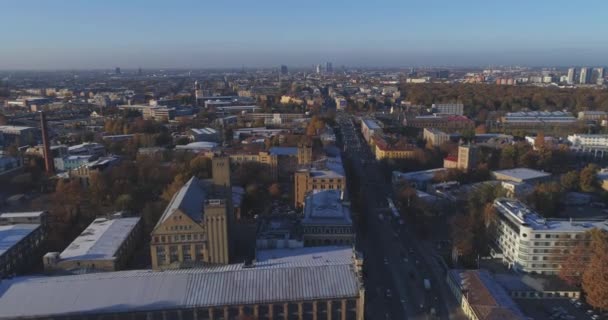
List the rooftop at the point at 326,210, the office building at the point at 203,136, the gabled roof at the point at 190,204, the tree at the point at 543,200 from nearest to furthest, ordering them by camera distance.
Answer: the gabled roof at the point at 190,204
the rooftop at the point at 326,210
the tree at the point at 543,200
the office building at the point at 203,136

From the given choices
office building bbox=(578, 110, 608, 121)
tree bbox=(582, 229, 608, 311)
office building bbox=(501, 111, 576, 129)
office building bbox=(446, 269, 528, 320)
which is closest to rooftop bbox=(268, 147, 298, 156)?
office building bbox=(446, 269, 528, 320)

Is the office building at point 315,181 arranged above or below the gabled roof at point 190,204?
below

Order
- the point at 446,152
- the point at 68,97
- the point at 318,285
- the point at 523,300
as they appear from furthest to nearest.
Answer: the point at 68,97 → the point at 446,152 → the point at 523,300 → the point at 318,285

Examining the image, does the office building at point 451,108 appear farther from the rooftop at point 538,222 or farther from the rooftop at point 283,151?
the rooftop at point 538,222

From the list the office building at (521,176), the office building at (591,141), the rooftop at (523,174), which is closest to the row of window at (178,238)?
the office building at (521,176)

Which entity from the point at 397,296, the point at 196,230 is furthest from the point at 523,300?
the point at 196,230

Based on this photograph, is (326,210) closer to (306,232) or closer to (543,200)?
(306,232)

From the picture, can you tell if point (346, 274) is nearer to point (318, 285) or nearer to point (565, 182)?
point (318, 285)

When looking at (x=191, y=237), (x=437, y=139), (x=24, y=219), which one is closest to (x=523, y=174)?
(x=437, y=139)
